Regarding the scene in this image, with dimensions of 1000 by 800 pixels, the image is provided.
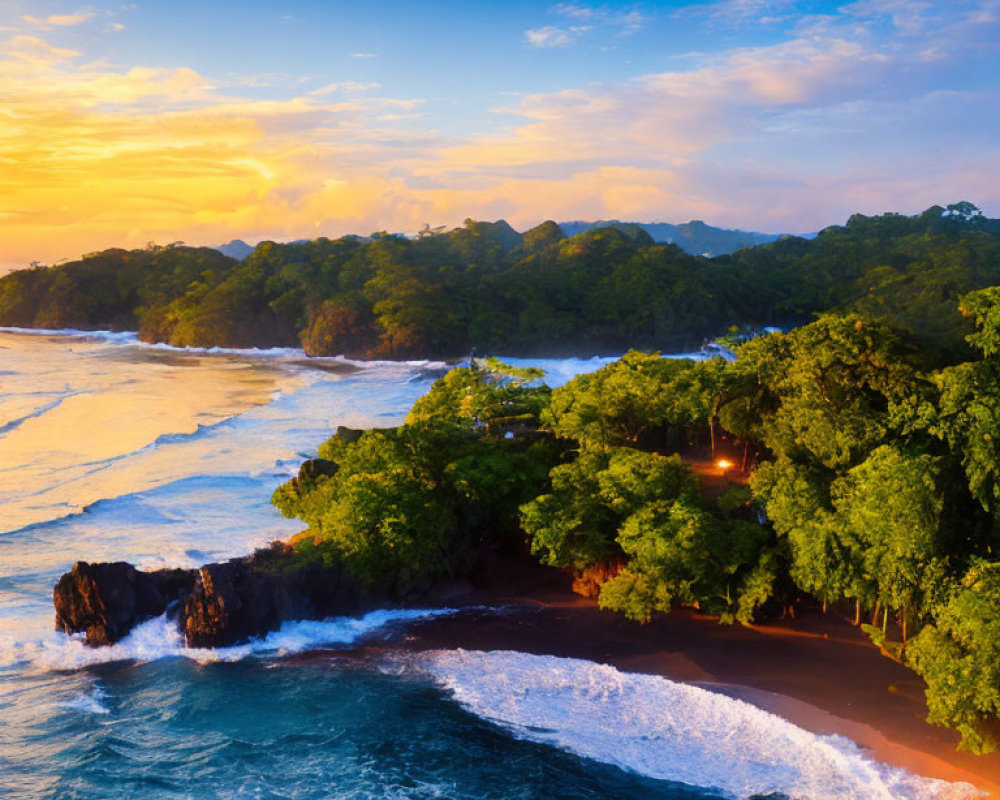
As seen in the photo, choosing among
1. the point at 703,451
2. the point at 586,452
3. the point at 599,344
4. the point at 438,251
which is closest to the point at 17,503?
the point at 586,452

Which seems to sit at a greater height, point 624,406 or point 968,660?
point 624,406

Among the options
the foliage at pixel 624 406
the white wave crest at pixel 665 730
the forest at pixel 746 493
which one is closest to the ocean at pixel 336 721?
the white wave crest at pixel 665 730

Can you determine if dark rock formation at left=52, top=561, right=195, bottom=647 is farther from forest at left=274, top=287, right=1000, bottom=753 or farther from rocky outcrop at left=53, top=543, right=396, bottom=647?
forest at left=274, top=287, right=1000, bottom=753

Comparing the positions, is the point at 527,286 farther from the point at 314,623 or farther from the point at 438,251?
the point at 314,623

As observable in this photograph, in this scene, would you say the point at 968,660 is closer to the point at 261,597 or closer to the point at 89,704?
the point at 261,597

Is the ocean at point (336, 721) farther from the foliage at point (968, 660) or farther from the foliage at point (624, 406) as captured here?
the foliage at point (624, 406)

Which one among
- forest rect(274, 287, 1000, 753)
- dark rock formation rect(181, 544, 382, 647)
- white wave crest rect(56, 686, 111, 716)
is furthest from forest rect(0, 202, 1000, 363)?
white wave crest rect(56, 686, 111, 716)

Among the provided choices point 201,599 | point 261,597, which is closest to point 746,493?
point 261,597
